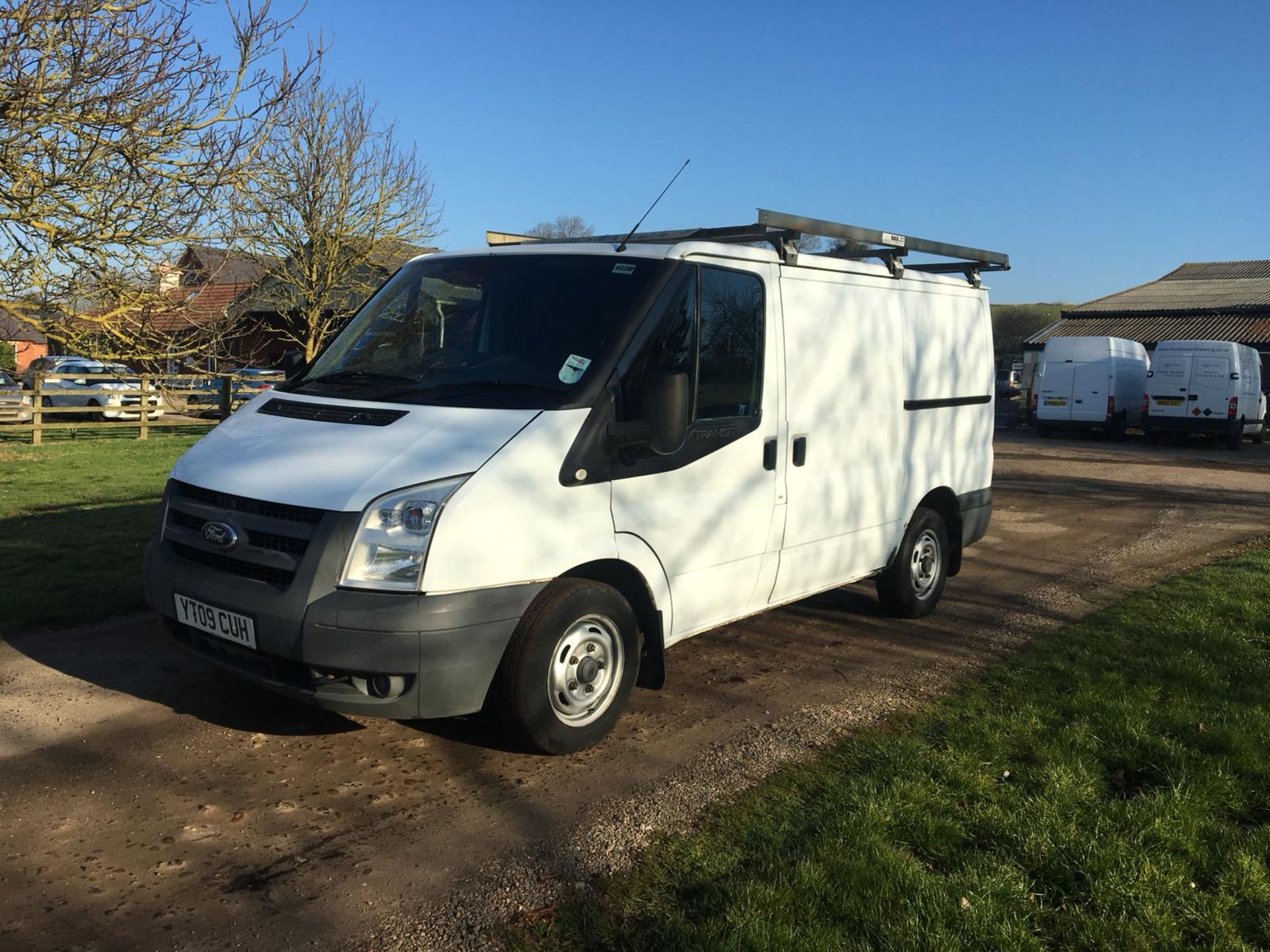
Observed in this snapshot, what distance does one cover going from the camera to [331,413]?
4.66 metres

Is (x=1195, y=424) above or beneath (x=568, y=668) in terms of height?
above

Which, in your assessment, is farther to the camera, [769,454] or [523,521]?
[769,454]

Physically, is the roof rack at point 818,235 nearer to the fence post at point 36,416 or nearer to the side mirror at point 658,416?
the side mirror at point 658,416

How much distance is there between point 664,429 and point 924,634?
3.28 meters

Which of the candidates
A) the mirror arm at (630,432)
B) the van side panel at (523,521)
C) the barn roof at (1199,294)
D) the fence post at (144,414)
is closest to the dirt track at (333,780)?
the van side panel at (523,521)

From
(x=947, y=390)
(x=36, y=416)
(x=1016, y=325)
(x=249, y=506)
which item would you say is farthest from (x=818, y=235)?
(x=1016, y=325)

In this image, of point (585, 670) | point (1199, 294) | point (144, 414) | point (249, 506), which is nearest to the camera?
point (249, 506)

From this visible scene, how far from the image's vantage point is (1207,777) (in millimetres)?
4230

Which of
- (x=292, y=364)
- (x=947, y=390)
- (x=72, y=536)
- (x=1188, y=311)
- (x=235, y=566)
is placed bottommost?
(x=72, y=536)

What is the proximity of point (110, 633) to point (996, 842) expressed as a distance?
5.24m

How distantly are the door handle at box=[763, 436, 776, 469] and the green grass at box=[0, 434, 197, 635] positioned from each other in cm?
433

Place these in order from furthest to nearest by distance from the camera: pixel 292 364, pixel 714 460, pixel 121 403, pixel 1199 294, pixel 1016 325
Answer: pixel 1016 325 → pixel 1199 294 → pixel 121 403 → pixel 292 364 → pixel 714 460

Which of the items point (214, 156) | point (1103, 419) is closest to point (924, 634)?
point (214, 156)

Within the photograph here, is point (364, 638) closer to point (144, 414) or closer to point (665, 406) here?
point (665, 406)
